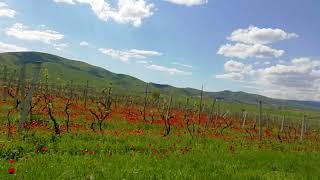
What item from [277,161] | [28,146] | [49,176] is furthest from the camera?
[277,161]

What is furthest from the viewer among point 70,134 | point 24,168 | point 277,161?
point 70,134

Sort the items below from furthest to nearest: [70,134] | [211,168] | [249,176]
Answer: [70,134] → [211,168] → [249,176]

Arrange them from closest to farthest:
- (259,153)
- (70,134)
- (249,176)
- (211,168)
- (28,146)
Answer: (249,176)
(211,168)
(28,146)
(259,153)
(70,134)

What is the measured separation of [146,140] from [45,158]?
329 inches

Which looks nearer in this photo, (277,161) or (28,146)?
(28,146)

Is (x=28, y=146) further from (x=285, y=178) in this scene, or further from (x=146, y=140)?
(x=285, y=178)

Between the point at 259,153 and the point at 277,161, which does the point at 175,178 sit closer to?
the point at 277,161

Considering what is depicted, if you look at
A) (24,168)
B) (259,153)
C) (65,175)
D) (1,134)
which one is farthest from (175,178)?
(1,134)

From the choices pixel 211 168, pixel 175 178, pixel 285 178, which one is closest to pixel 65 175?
pixel 175 178

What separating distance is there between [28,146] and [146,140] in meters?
6.72

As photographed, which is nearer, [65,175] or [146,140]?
[65,175]

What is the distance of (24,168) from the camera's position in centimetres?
928

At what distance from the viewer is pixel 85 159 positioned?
37.2ft

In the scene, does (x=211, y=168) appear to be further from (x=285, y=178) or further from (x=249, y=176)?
(x=285, y=178)
